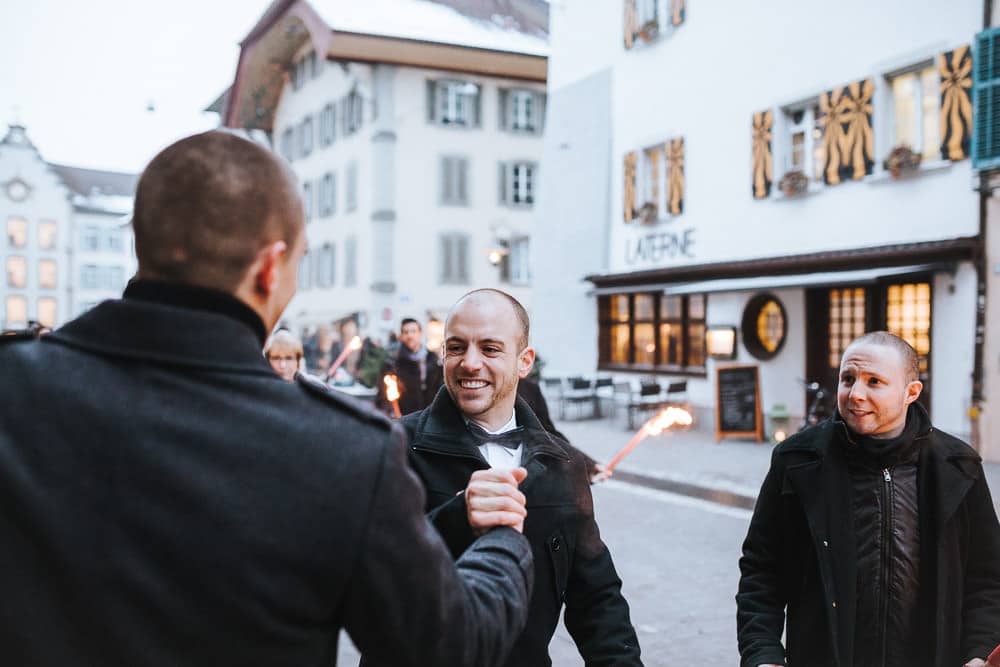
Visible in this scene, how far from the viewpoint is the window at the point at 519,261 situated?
3228 centimetres

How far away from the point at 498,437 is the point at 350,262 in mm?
29760

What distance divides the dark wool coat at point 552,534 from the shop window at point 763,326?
13.8 meters

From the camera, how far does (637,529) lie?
8.80m

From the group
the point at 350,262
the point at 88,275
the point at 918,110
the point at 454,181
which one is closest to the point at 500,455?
the point at 918,110

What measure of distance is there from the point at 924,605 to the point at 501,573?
1.87 meters

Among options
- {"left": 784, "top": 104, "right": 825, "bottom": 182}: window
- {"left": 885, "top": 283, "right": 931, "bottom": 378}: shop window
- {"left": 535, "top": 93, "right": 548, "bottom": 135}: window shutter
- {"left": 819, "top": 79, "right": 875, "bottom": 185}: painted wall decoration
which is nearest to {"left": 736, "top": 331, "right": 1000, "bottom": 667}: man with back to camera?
{"left": 885, "top": 283, "right": 931, "bottom": 378}: shop window

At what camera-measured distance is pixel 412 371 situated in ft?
29.9

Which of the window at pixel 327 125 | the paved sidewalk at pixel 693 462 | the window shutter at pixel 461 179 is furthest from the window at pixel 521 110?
the paved sidewalk at pixel 693 462

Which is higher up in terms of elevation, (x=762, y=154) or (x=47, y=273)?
(x=47, y=273)

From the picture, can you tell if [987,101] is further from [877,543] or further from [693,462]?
[877,543]

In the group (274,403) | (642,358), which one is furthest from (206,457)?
(642,358)

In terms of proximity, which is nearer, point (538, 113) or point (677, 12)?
point (677, 12)

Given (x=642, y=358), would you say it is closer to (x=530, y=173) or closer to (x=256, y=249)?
(x=530, y=173)

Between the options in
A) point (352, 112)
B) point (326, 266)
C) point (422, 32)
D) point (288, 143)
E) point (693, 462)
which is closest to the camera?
point (693, 462)
